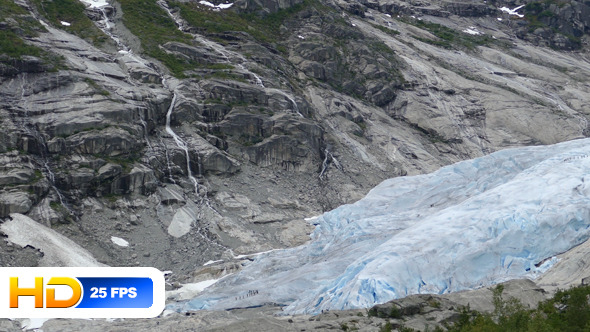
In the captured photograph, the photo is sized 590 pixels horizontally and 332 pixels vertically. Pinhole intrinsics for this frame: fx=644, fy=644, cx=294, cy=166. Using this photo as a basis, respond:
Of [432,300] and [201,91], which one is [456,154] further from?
[432,300]

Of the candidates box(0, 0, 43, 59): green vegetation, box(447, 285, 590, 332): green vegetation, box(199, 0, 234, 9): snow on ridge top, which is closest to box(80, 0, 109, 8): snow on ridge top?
box(0, 0, 43, 59): green vegetation

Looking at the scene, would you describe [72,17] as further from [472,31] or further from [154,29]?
[472,31]

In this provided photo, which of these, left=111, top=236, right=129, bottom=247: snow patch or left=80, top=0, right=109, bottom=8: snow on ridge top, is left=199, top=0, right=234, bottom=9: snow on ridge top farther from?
left=111, top=236, right=129, bottom=247: snow patch

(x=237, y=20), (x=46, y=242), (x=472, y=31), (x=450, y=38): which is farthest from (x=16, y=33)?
(x=472, y=31)

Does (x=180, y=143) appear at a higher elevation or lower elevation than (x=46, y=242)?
higher

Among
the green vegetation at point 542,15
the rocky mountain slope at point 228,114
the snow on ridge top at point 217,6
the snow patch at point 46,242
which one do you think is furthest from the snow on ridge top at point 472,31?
the snow patch at point 46,242

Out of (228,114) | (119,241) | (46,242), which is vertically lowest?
(119,241)
